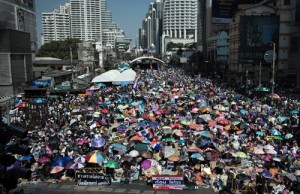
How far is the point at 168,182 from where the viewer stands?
16828 millimetres

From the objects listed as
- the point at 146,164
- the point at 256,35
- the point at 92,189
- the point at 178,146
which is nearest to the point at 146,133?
the point at 178,146

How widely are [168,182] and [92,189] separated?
378cm

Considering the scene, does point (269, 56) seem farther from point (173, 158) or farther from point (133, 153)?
point (133, 153)

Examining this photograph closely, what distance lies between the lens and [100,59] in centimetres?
11938

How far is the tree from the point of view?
104 metres

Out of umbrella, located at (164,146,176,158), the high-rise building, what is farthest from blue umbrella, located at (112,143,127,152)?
the high-rise building

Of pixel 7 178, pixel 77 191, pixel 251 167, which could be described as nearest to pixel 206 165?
pixel 251 167

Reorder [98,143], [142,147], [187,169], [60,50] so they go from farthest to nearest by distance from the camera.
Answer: [60,50]
[98,143]
[142,147]
[187,169]

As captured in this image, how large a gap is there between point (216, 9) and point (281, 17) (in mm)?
32233

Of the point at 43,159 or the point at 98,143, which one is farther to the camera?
the point at 98,143

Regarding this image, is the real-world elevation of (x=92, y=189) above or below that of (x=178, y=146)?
below

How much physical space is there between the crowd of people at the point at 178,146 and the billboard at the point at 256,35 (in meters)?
29.3

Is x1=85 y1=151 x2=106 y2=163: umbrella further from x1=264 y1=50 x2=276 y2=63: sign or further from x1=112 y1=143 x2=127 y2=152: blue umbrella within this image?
x1=264 y1=50 x2=276 y2=63: sign

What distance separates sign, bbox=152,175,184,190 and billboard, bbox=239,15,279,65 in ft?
165
